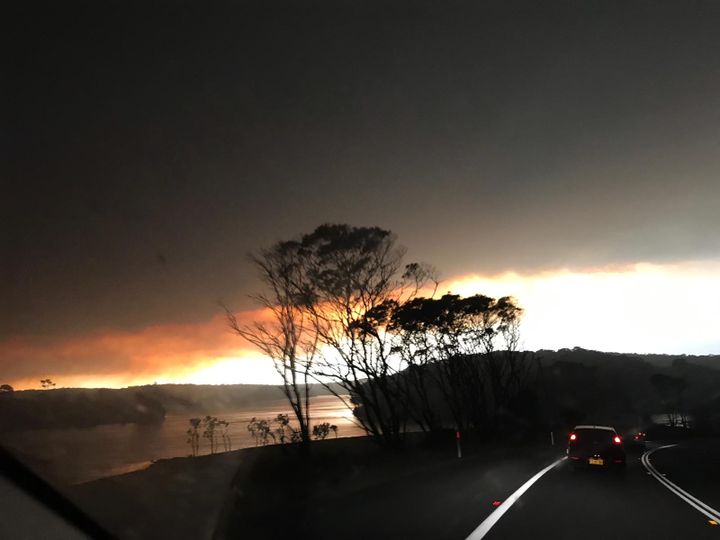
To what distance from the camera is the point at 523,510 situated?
11.5 meters

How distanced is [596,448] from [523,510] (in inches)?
388

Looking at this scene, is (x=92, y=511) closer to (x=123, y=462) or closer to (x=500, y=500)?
(x=500, y=500)

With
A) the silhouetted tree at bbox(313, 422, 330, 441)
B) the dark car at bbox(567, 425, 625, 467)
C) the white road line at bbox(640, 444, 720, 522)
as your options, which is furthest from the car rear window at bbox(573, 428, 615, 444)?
the silhouetted tree at bbox(313, 422, 330, 441)

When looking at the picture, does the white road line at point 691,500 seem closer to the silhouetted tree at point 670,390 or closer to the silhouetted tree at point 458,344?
the silhouetted tree at point 458,344

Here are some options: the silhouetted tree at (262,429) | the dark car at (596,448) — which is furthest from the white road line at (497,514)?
the silhouetted tree at (262,429)

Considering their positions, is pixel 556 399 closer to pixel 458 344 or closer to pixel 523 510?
pixel 458 344

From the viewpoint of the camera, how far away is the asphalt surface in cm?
920

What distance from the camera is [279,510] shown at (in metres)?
10.3

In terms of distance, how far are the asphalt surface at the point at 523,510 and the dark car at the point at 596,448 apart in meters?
1.31

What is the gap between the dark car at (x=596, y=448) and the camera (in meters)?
19.7

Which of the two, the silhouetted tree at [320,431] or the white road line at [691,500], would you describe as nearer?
the white road line at [691,500]

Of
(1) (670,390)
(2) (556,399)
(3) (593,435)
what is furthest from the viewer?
(1) (670,390)

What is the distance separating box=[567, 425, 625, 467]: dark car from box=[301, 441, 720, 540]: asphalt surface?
131cm

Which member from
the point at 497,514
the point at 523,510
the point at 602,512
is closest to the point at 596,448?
the point at 602,512
